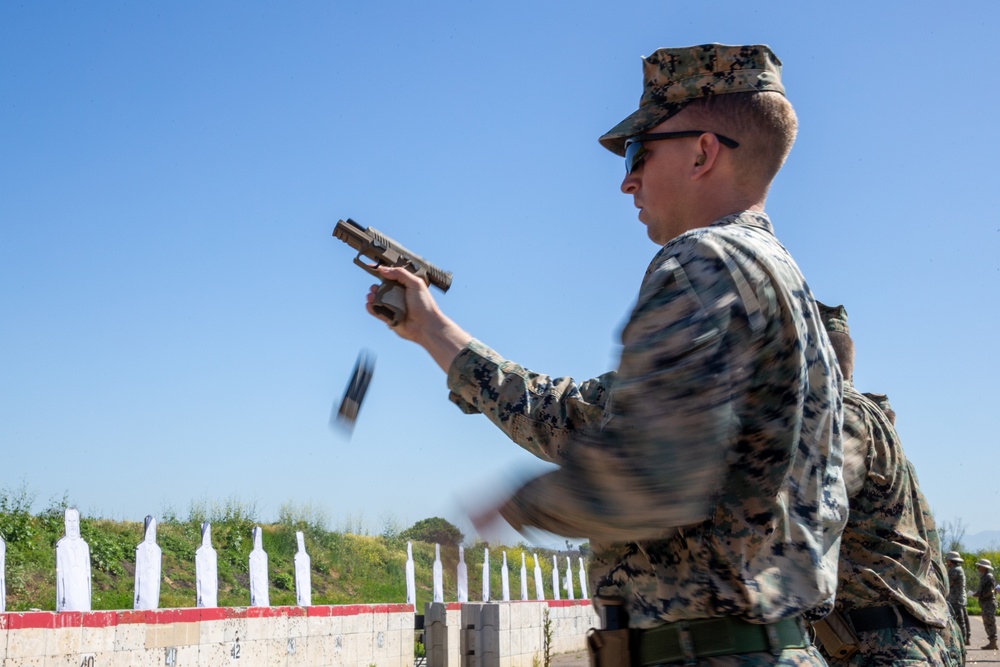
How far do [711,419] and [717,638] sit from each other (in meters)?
0.46

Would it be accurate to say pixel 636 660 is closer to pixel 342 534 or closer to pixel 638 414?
pixel 638 414

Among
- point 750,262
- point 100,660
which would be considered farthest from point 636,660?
point 100,660

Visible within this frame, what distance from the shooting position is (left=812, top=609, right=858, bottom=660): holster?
4.02 meters

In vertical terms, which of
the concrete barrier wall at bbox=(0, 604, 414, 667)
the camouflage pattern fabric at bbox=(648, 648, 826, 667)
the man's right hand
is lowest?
the camouflage pattern fabric at bbox=(648, 648, 826, 667)

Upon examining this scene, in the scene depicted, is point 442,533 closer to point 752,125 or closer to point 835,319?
point 752,125

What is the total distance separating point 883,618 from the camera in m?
4.08

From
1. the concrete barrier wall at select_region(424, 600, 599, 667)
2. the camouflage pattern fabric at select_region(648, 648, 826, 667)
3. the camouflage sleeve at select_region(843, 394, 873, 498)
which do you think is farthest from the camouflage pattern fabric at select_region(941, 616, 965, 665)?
the concrete barrier wall at select_region(424, 600, 599, 667)

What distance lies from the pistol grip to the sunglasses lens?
2.41 feet

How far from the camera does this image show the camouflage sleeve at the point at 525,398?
247 centimetres

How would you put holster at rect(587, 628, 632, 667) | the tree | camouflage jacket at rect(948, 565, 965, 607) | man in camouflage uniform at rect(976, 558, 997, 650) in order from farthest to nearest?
man in camouflage uniform at rect(976, 558, 997, 650) < camouflage jacket at rect(948, 565, 965, 607) < holster at rect(587, 628, 632, 667) < the tree

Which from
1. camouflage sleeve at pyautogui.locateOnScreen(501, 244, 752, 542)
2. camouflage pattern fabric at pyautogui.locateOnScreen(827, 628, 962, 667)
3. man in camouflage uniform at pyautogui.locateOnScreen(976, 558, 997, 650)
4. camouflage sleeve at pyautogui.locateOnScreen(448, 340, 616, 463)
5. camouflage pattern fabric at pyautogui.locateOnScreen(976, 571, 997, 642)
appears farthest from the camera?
camouflage pattern fabric at pyautogui.locateOnScreen(976, 571, 997, 642)

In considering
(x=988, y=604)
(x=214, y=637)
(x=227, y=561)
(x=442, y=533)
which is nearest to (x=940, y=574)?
(x=442, y=533)

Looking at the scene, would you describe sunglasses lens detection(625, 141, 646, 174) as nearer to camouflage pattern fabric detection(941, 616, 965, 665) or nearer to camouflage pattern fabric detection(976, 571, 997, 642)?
camouflage pattern fabric detection(941, 616, 965, 665)

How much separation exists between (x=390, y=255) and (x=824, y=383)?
Result: 1417 millimetres
